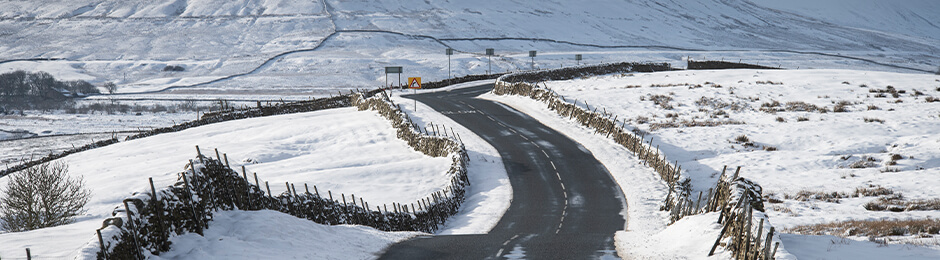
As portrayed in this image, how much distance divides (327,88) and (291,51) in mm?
39387

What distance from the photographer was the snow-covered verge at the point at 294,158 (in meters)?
32.9

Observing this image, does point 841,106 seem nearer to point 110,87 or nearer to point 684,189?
point 684,189

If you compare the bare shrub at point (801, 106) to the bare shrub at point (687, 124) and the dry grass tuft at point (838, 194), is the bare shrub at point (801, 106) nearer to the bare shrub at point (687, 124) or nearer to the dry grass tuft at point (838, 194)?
the bare shrub at point (687, 124)

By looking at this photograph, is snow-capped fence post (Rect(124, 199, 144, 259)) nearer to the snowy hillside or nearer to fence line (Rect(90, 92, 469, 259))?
fence line (Rect(90, 92, 469, 259))

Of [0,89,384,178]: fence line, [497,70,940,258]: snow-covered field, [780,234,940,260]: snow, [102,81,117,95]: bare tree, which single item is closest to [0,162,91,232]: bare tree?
[0,89,384,178]: fence line

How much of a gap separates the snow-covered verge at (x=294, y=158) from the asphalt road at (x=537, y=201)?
5.01m

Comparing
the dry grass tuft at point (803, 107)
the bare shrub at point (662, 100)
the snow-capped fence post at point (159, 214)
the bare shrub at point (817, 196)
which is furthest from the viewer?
the bare shrub at point (662, 100)

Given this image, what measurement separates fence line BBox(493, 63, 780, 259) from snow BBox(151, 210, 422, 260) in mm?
8096

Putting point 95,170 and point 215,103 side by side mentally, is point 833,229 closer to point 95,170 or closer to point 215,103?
point 95,170

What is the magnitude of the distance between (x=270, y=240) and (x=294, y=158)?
1130 inches

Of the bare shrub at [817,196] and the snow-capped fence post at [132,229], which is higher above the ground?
the snow-capped fence post at [132,229]

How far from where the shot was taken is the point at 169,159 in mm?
42125

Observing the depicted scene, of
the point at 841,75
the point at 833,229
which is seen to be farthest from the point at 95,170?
the point at 841,75

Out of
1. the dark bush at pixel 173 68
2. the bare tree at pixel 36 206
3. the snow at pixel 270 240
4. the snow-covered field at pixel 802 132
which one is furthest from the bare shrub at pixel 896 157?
the dark bush at pixel 173 68
